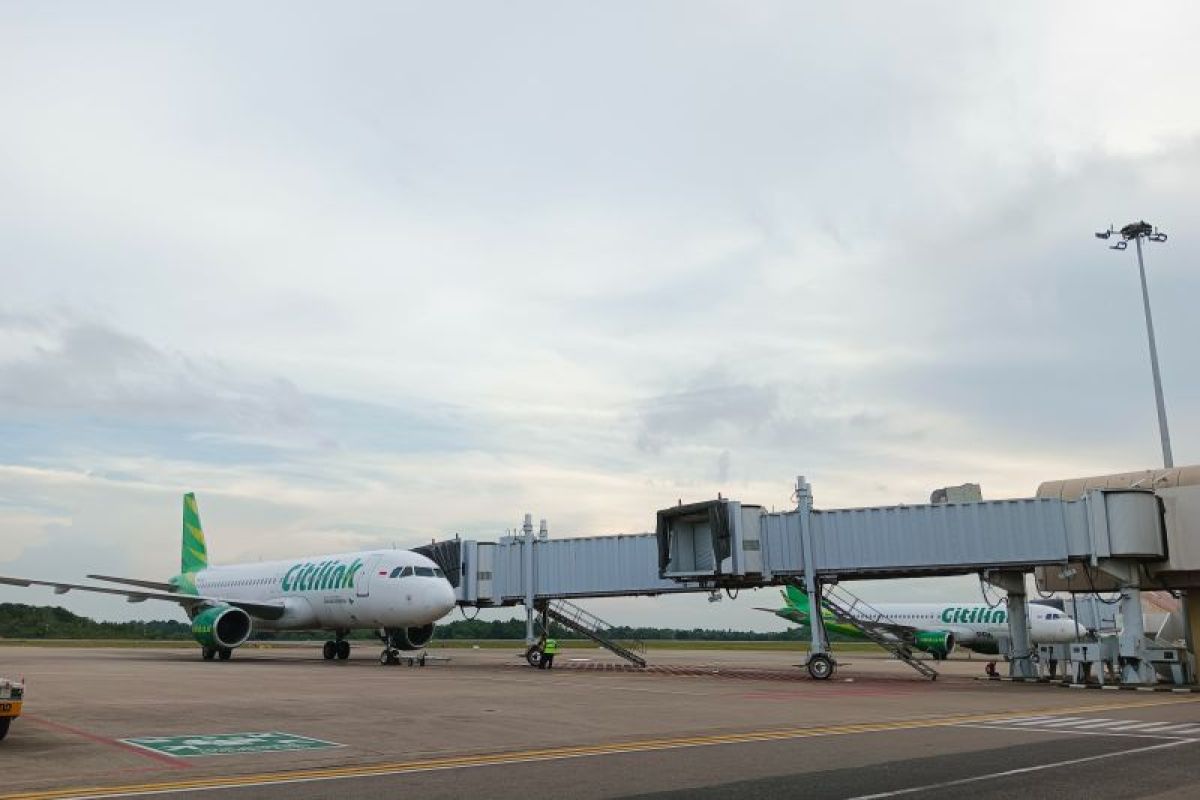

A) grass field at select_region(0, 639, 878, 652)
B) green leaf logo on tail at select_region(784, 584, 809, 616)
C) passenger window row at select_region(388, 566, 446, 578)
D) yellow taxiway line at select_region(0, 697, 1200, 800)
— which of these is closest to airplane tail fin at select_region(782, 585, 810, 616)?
green leaf logo on tail at select_region(784, 584, 809, 616)

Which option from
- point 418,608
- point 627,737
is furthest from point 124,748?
point 418,608

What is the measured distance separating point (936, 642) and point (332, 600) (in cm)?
3477

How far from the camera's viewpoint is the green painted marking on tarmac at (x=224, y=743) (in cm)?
1373

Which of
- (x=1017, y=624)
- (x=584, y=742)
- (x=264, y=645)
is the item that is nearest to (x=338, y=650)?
(x=1017, y=624)

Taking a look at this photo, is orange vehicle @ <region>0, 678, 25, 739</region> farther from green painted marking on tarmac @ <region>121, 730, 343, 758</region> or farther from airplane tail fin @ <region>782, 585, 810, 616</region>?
airplane tail fin @ <region>782, 585, 810, 616</region>

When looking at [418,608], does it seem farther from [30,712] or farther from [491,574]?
[30,712]

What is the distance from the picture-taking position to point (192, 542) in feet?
205

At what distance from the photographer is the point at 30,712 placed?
18219 mm

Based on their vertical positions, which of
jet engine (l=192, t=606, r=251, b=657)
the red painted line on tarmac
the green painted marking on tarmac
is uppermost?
jet engine (l=192, t=606, r=251, b=657)

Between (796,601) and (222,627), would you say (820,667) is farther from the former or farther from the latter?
(796,601)

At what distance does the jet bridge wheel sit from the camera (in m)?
34.6

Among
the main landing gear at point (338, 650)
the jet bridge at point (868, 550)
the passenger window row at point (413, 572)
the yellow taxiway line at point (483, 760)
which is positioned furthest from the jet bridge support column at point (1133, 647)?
the main landing gear at point (338, 650)

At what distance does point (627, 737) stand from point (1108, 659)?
22.9 metres

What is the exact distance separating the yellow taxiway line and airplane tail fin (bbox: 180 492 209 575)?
175 ft
